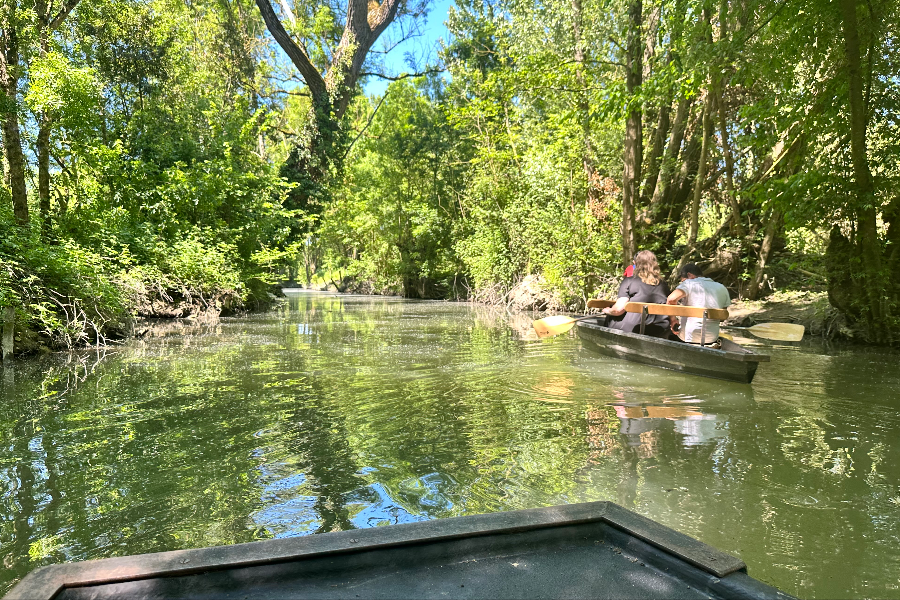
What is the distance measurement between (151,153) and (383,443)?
14.7 metres

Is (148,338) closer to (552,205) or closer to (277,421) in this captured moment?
(277,421)

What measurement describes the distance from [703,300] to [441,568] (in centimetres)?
648

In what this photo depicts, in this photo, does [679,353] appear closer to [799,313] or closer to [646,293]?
[646,293]

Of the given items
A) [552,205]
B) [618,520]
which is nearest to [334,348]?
[618,520]

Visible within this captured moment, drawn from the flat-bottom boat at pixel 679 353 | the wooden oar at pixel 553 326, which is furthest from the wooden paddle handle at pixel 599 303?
the flat-bottom boat at pixel 679 353

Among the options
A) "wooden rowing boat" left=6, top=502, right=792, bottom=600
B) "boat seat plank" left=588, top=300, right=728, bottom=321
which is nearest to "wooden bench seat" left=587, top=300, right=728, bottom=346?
"boat seat plank" left=588, top=300, right=728, bottom=321

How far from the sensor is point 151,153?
53.0ft

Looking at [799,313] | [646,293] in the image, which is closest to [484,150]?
[799,313]

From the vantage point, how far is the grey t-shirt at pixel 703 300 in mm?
7488

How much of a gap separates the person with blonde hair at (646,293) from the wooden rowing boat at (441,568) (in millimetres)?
6939

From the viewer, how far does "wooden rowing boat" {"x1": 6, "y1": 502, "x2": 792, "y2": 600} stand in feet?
5.93

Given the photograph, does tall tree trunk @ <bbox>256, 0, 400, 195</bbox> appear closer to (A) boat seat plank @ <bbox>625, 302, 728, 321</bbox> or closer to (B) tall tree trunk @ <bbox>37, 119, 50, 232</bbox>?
(B) tall tree trunk @ <bbox>37, 119, 50, 232</bbox>

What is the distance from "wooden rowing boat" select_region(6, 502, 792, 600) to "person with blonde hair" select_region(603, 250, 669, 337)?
22.8 ft

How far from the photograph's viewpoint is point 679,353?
24.6 feet
